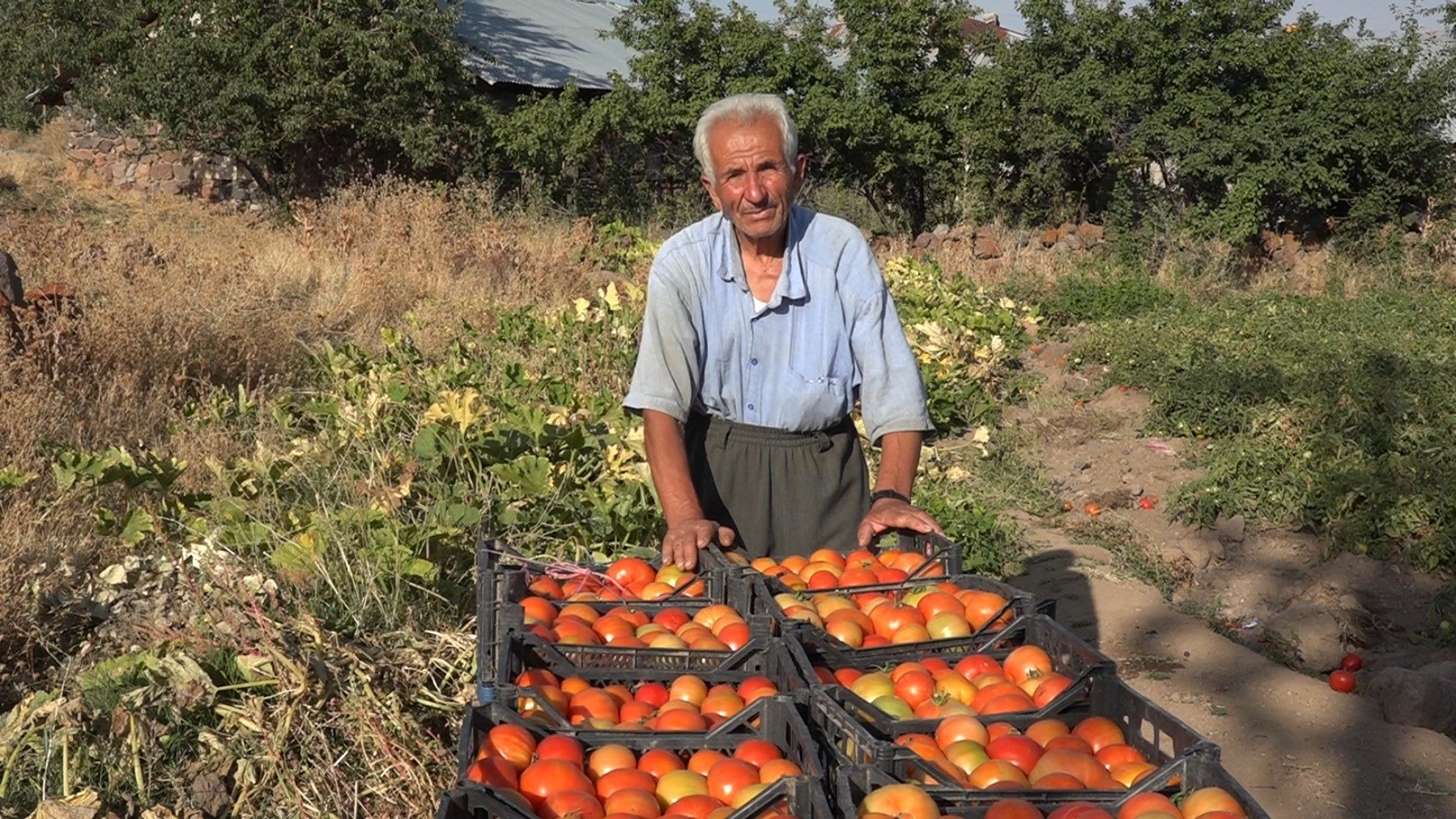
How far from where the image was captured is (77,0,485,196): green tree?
1773 centimetres

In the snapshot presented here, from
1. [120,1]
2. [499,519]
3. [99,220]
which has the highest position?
[120,1]

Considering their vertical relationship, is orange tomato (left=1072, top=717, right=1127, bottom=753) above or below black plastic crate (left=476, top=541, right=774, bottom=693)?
above

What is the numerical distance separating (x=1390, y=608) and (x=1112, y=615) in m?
1.42

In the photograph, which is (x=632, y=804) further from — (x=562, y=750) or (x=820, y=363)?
(x=820, y=363)

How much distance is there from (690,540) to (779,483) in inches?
18.6

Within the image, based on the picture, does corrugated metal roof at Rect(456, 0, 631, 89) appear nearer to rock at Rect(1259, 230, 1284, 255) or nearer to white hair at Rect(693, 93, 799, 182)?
rock at Rect(1259, 230, 1284, 255)

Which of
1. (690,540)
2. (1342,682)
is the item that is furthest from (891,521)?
(1342,682)

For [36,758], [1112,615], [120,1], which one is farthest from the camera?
[120,1]

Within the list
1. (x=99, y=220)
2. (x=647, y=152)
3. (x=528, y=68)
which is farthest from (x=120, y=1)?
(x=647, y=152)

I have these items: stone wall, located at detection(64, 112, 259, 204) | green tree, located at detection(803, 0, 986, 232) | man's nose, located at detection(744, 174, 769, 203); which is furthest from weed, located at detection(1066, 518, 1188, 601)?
stone wall, located at detection(64, 112, 259, 204)

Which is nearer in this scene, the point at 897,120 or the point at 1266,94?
the point at 1266,94

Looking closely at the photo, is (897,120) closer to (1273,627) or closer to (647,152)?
(647,152)

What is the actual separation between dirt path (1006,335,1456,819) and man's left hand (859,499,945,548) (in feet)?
5.69

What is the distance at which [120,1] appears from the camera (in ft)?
61.3
